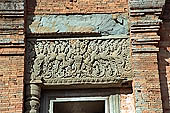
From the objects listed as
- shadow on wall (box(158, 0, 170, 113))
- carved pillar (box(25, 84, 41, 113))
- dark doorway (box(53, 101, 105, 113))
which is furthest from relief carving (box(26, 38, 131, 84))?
shadow on wall (box(158, 0, 170, 113))

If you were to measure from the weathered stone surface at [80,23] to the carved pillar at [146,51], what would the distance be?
27 cm

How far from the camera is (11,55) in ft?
23.8

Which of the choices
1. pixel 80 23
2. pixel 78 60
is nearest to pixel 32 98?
pixel 78 60

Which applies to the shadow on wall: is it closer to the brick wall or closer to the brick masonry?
the brick masonry

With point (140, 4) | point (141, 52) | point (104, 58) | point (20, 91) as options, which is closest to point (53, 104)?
point (20, 91)

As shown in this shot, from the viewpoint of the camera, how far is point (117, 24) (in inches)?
302

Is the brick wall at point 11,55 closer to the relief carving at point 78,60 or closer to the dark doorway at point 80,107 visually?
the relief carving at point 78,60

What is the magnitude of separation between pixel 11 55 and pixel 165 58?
2.59 m

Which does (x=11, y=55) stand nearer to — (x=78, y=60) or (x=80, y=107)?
(x=78, y=60)

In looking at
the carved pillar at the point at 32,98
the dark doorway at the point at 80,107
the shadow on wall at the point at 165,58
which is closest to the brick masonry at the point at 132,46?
the shadow on wall at the point at 165,58

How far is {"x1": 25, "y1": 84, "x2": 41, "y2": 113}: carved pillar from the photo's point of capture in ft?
23.0

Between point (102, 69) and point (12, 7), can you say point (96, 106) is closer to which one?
point (102, 69)

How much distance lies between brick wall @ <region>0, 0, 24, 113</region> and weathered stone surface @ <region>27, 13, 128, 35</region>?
0.88ft

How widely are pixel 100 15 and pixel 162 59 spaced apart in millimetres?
1318
